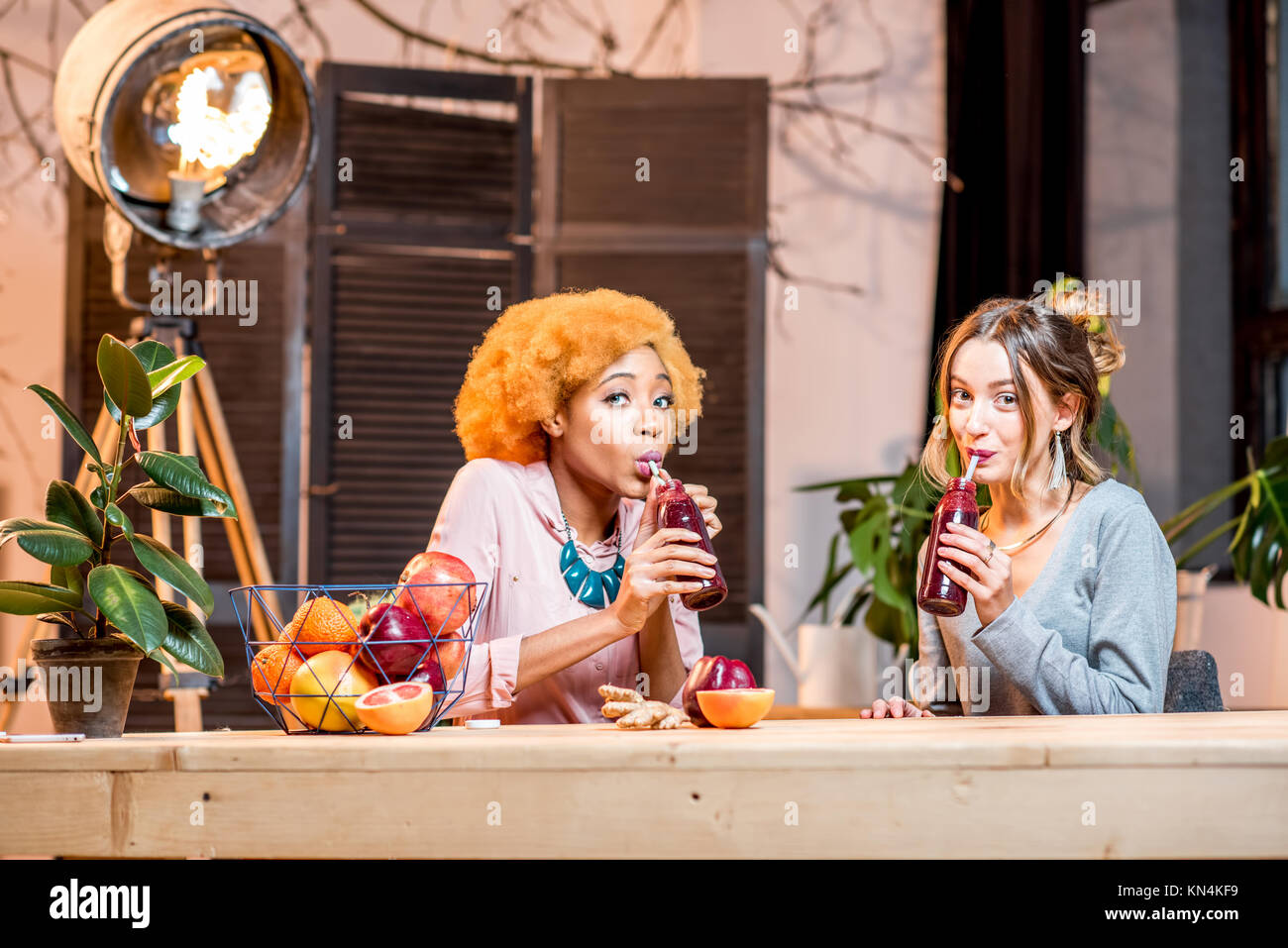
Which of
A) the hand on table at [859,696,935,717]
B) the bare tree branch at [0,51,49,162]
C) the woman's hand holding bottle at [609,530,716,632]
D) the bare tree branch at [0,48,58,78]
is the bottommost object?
the hand on table at [859,696,935,717]

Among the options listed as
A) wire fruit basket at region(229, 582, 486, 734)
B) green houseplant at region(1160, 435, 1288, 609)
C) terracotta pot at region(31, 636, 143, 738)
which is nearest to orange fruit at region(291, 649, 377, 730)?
wire fruit basket at region(229, 582, 486, 734)

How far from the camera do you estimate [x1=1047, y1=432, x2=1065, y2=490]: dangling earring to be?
1.74 m

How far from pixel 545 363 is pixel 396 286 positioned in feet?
6.43

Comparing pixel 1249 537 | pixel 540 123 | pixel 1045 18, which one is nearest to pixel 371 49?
pixel 540 123

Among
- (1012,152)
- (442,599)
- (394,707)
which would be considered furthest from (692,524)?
(1012,152)

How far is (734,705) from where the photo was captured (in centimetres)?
125

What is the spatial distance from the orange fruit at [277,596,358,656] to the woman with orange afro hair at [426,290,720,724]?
62 centimetres

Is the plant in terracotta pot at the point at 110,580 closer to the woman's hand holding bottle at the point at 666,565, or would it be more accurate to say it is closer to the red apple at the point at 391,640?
the red apple at the point at 391,640

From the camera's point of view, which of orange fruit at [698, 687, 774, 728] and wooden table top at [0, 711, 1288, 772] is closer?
wooden table top at [0, 711, 1288, 772]

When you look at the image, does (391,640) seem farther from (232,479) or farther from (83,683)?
(232,479)

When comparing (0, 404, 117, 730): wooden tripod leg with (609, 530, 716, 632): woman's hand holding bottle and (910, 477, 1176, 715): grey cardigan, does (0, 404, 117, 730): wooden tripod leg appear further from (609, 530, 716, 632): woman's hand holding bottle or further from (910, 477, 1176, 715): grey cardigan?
(910, 477, 1176, 715): grey cardigan
